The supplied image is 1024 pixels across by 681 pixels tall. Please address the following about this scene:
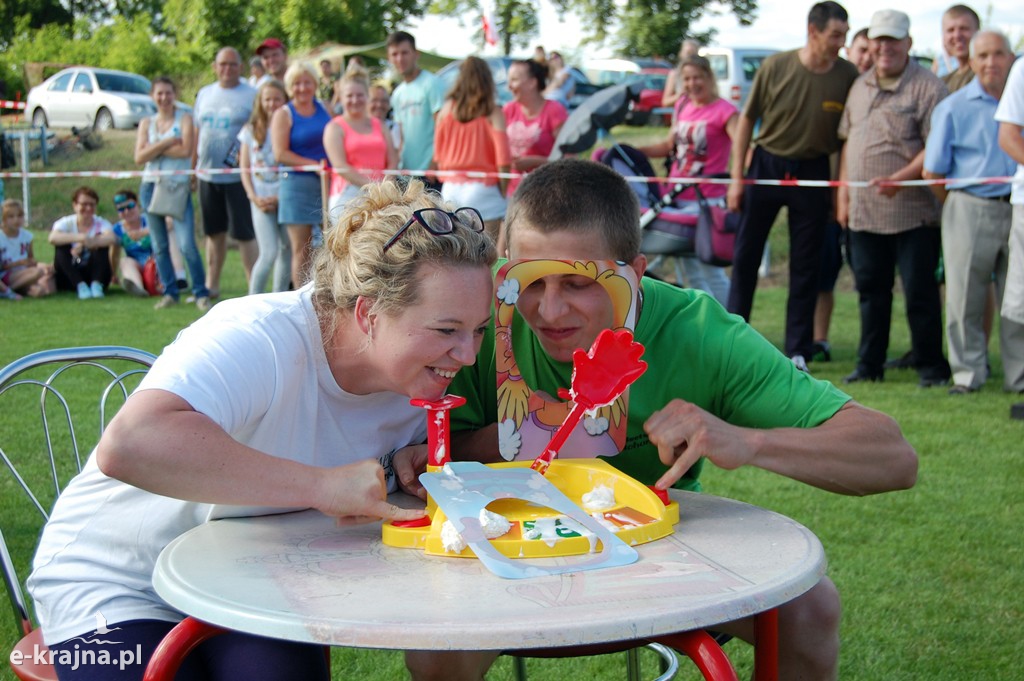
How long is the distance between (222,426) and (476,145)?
223 inches

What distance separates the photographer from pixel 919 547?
3680 mm

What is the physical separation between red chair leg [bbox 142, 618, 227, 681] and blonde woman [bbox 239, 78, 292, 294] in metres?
6.80

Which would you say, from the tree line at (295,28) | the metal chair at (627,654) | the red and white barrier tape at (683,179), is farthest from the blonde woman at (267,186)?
the tree line at (295,28)

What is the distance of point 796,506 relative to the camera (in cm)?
410

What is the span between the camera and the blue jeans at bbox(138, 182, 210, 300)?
873 centimetres

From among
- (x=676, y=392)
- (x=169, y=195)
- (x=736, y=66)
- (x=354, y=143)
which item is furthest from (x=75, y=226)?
(x=736, y=66)

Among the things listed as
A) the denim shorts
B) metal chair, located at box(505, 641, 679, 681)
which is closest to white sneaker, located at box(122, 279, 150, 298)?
the denim shorts

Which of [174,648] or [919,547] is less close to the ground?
[174,648]

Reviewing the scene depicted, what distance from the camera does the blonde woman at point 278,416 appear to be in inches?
62.4

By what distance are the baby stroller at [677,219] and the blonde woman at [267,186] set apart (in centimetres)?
252

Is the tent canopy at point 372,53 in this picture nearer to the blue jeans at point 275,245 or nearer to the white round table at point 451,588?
the blue jeans at point 275,245

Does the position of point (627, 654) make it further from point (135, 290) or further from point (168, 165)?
point (135, 290)

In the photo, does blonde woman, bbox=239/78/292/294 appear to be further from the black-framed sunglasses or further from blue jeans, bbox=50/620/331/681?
blue jeans, bbox=50/620/331/681

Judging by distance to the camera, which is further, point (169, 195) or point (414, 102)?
point (169, 195)
